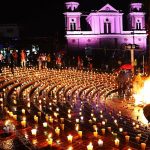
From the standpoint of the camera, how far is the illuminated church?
51.4 m

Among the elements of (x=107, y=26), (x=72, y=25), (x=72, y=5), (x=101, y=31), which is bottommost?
(x=101, y=31)

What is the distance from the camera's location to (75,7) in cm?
5362

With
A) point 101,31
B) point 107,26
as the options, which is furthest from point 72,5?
point 107,26

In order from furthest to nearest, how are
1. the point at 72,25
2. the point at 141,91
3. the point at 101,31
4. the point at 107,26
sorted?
1. the point at 107,26
2. the point at 101,31
3. the point at 72,25
4. the point at 141,91

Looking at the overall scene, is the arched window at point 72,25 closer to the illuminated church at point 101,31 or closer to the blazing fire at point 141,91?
the illuminated church at point 101,31

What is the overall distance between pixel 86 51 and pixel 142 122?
37898 millimetres

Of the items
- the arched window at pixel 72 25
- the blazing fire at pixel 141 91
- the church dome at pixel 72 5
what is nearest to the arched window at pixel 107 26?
the arched window at pixel 72 25

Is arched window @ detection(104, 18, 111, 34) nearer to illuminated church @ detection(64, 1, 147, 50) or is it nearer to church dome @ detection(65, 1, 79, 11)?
illuminated church @ detection(64, 1, 147, 50)

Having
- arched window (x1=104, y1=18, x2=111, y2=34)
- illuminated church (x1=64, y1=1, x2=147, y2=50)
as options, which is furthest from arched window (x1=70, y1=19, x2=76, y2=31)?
arched window (x1=104, y1=18, x2=111, y2=34)

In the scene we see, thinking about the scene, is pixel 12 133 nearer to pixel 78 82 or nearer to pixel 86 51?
pixel 78 82

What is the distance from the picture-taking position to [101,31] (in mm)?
53094

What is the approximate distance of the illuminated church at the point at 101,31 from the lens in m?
51.4

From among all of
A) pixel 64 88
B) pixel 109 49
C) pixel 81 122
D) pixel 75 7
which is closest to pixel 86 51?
pixel 109 49

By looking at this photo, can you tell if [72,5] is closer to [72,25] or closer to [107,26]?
[72,25]
